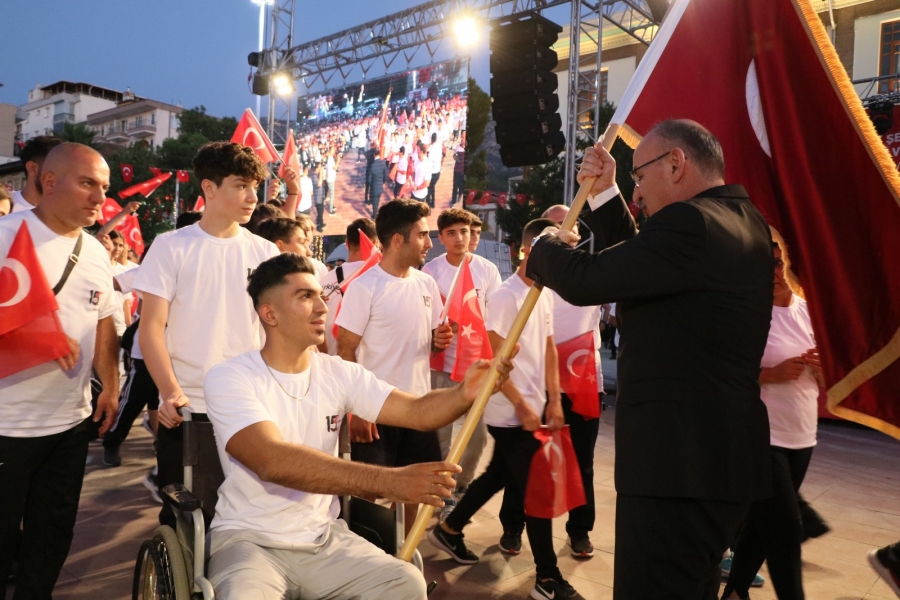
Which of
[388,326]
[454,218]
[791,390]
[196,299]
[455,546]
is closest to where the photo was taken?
[196,299]

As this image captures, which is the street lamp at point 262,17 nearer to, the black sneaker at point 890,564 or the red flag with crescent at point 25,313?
the red flag with crescent at point 25,313

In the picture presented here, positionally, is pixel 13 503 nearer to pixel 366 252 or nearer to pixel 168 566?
pixel 168 566

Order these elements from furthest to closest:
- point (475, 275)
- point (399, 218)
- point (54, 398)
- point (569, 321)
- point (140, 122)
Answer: point (140, 122) < point (475, 275) < point (569, 321) < point (399, 218) < point (54, 398)

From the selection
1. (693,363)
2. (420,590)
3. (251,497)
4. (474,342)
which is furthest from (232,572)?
(474,342)

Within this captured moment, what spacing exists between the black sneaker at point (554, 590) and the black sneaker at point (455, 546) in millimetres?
704

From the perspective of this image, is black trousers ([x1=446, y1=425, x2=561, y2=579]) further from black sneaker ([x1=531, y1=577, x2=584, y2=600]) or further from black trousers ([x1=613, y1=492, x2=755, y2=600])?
black trousers ([x1=613, y1=492, x2=755, y2=600])

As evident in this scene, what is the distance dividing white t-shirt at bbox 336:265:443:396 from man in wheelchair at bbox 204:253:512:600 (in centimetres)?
117

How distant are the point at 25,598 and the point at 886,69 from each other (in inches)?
1127

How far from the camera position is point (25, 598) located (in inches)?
123

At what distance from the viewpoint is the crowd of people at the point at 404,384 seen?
91.7 inches

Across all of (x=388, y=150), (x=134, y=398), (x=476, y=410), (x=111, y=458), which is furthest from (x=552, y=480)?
(x=388, y=150)

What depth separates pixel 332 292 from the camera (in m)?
5.52

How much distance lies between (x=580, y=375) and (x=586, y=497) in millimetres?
780

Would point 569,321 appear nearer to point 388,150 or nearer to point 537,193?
point 388,150
